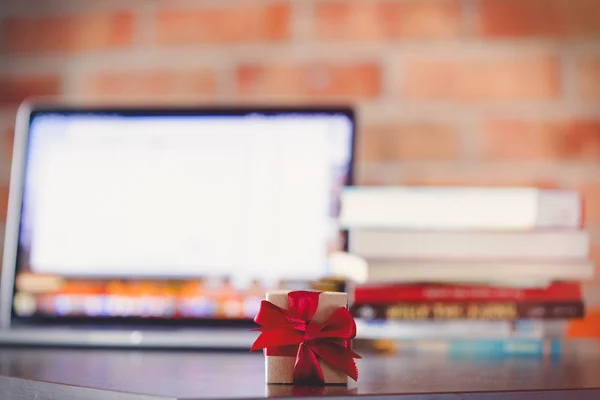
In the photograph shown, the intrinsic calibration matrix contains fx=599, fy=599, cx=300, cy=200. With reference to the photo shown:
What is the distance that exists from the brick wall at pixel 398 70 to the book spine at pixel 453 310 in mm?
305

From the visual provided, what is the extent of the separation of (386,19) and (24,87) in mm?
648

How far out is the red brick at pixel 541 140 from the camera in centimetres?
97

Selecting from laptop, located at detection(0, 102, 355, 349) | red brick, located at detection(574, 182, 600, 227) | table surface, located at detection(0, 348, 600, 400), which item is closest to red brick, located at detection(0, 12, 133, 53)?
laptop, located at detection(0, 102, 355, 349)

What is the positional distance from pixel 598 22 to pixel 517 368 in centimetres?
65

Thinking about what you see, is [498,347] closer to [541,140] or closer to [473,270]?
[473,270]

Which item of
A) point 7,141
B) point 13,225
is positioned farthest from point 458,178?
point 7,141

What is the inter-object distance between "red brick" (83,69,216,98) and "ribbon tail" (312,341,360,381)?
24.5 inches

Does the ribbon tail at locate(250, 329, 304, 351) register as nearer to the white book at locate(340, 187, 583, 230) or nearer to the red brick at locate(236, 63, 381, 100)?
the white book at locate(340, 187, 583, 230)

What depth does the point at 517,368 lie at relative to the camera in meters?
0.63

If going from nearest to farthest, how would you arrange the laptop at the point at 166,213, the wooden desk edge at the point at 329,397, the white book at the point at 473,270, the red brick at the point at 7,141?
the wooden desk edge at the point at 329,397, the white book at the point at 473,270, the laptop at the point at 166,213, the red brick at the point at 7,141

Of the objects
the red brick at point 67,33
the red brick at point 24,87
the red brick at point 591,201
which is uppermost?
the red brick at point 67,33

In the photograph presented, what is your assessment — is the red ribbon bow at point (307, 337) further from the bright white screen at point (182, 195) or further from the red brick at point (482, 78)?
the red brick at point (482, 78)

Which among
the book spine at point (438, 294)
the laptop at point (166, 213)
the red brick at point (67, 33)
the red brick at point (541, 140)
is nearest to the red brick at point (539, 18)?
the red brick at point (541, 140)

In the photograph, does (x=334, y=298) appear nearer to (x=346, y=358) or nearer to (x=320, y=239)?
(x=346, y=358)
